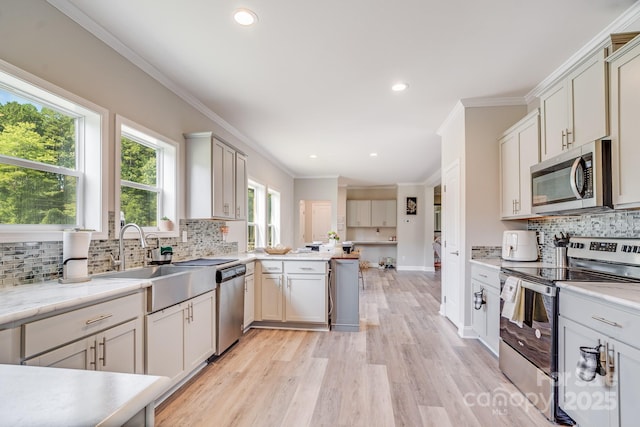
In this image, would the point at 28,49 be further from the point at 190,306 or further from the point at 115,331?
the point at 190,306

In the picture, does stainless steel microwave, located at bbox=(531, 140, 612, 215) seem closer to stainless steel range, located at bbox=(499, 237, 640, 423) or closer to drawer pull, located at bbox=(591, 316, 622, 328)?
stainless steel range, located at bbox=(499, 237, 640, 423)

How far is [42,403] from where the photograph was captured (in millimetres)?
635

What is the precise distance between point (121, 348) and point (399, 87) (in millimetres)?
3130

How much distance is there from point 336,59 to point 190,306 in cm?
237

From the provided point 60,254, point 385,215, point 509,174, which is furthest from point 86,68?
point 385,215

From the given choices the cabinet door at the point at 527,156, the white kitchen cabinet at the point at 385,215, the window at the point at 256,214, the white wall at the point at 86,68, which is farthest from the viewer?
the white kitchen cabinet at the point at 385,215

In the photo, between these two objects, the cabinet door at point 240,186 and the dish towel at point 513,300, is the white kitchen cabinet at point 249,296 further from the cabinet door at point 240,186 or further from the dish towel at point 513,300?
the dish towel at point 513,300

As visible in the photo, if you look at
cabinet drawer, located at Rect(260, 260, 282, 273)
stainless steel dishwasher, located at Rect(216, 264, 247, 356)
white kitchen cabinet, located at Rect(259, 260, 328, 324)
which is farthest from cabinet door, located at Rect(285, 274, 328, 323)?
stainless steel dishwasher, located at Rect(216, 264, 247, 356)

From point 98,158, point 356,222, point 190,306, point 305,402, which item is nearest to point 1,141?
point 98,158

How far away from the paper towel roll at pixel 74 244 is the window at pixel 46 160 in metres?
0.12

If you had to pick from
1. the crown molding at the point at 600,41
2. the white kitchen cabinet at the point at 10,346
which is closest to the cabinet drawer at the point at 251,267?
the white kitchen cabinet at the point at 10,346

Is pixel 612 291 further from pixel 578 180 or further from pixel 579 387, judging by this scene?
pixel 578 180

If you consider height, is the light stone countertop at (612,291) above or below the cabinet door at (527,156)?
A: below

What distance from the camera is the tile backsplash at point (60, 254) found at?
5.59 feet
